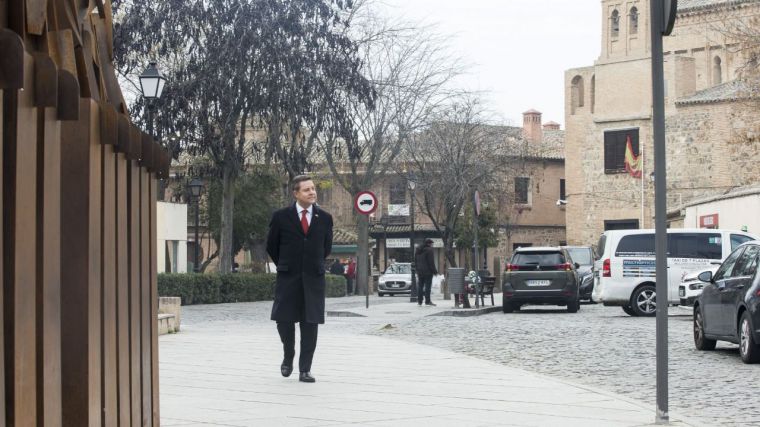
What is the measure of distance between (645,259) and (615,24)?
48.9 metres

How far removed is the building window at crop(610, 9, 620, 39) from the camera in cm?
7288

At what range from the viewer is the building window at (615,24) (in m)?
72.9

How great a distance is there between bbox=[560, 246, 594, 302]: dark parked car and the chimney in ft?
179

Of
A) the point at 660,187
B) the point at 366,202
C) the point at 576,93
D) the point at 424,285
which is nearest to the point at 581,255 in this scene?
the point at 424,285

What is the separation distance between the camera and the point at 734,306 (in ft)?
50.2

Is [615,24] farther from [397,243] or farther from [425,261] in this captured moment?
[425,261]

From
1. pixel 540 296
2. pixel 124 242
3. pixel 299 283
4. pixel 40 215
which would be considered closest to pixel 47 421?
pixel 40 215

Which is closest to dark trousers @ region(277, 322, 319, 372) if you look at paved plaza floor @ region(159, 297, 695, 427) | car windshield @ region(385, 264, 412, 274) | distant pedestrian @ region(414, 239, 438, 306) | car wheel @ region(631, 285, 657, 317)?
paved plaza floor @ region(159, 297, 695, 427)

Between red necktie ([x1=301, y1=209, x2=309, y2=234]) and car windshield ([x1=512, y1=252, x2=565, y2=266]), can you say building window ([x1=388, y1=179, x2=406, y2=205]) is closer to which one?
car windshield ([x1=512, y1=252, x2=565, y2=266])

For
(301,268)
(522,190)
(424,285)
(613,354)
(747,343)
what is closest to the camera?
(301,268)

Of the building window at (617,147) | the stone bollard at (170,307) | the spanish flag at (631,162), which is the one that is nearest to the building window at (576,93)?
the building window at (617,147)

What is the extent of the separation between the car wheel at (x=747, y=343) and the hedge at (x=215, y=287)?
21.0m

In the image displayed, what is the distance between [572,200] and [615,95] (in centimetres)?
650

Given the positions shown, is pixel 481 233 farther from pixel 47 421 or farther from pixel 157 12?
pixel 47 421
